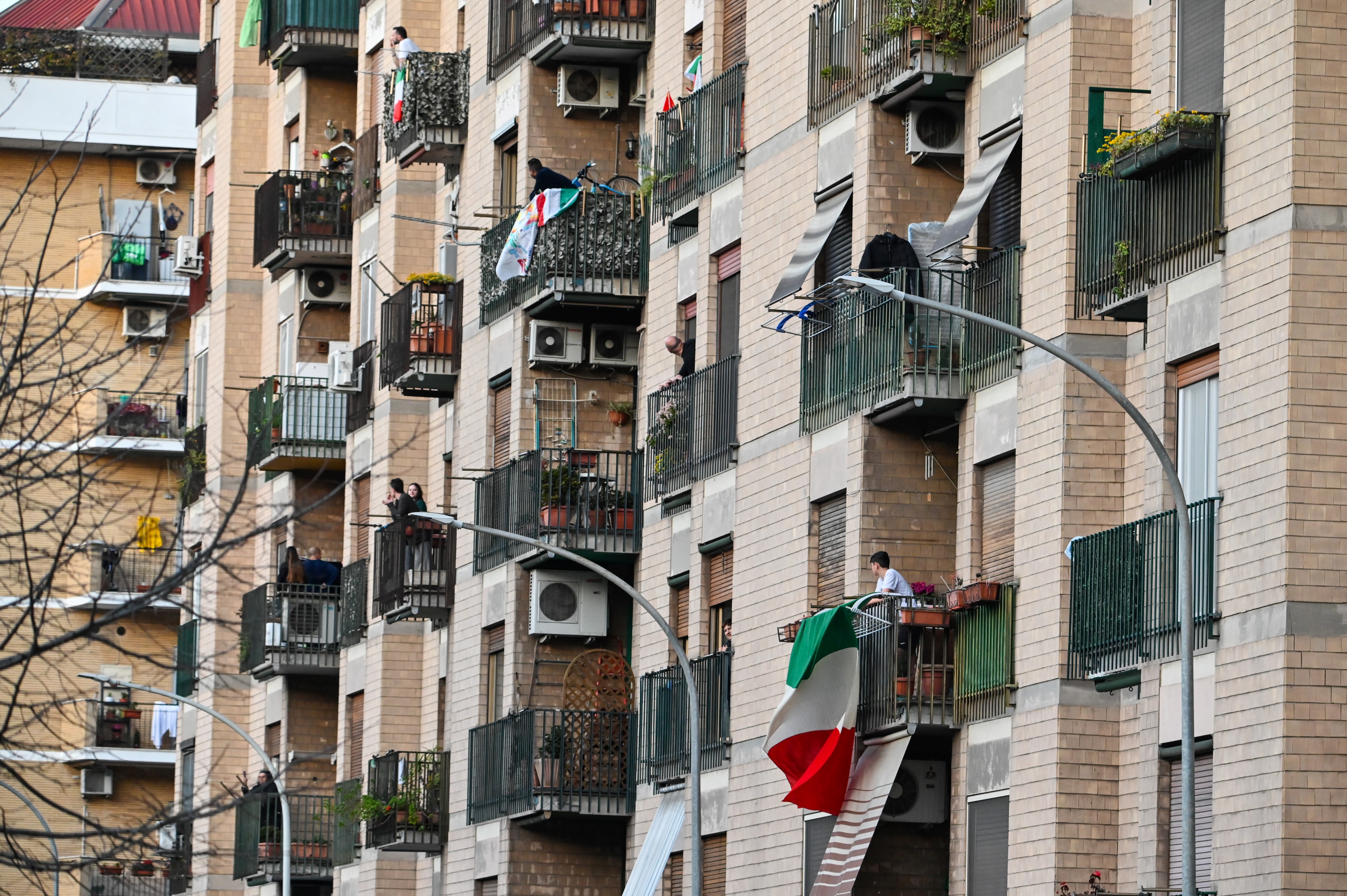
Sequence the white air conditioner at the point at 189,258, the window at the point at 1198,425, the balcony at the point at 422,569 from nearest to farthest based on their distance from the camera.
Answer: the window at the point at 1198,425
the balcony at the point at 422,569
the white air conditioner at the point at 189,258

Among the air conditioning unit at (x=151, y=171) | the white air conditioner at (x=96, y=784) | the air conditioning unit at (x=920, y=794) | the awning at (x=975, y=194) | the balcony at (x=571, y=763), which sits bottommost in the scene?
the air conditioning unit at (x=920, y=794)

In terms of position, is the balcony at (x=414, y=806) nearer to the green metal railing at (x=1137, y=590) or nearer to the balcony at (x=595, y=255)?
the balcony at (x=595, y=255)

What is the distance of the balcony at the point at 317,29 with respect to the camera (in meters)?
55.4

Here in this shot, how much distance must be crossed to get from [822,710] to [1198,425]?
7142 mm

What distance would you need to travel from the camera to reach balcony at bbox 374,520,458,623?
47156 mm

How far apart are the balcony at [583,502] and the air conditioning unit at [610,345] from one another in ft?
5.85

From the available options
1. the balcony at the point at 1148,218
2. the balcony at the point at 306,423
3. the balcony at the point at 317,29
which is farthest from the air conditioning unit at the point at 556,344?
the balcony at the point at 1148,218

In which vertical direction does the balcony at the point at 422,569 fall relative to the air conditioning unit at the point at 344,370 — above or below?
below

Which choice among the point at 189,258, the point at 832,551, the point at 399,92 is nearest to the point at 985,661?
the point at 832,551

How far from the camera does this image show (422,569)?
47250 mm

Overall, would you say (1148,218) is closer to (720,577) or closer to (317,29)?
(720,577)

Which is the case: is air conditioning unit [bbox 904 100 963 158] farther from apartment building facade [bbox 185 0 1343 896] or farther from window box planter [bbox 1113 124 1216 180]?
window box planter [bbox 1113 124 1216 180]

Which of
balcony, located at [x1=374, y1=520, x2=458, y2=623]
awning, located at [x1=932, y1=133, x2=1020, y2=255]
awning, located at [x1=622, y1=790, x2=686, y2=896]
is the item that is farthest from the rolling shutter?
balcony, located at [x1=374, y1=520, x2=458, y2=623]

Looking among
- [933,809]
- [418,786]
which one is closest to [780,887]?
[933,809]
